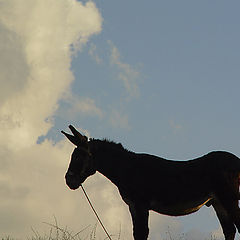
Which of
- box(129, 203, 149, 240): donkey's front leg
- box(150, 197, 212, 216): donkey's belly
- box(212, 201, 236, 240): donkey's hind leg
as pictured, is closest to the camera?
box(129, 203, 149, 240): donkey's front leg

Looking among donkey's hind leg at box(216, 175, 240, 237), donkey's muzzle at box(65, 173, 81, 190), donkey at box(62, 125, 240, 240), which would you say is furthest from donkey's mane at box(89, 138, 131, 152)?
donkey's hind leg at box(216, 175, 240, 237)

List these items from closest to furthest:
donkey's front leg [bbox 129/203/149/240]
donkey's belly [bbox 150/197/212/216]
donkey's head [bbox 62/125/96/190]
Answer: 1. donkey's front leg [bbox 129/203/149/240]
2. donkey's belly [bbox 150/197/212/216]
3. donkey's head [bbox 62/125/96/190]

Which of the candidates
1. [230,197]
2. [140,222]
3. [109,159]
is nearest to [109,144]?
[109,159]

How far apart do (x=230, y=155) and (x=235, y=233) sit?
66.0 inches

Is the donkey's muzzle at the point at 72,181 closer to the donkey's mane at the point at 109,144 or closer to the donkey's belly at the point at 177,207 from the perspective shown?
the donkey's mane at the point at 109,144

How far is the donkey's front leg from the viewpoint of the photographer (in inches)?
434

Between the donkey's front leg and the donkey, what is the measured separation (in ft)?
0.65

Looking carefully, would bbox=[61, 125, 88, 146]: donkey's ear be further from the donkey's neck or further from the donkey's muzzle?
the donkey's muzzle

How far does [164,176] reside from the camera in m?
11.6

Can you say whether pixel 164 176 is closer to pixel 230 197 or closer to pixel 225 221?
pixel 230 197

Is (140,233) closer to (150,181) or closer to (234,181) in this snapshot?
(150,181)

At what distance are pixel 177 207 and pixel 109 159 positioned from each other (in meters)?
1.73

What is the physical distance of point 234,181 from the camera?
38.2ft

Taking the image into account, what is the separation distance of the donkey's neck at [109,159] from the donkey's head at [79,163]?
0.13m
